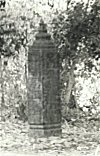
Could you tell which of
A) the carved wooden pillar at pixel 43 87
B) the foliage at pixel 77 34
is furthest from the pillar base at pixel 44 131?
the foliage at pixel 77 34

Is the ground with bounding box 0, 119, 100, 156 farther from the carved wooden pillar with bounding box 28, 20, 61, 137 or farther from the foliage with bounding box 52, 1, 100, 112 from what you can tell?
the foliage with bounding box 52, 1, 100, 112

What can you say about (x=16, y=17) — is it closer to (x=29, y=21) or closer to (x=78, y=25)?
(x=29, y=21)

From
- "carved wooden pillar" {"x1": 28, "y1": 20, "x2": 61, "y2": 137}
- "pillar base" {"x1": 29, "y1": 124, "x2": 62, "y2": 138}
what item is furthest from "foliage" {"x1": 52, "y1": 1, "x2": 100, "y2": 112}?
"pillar base" {"x1": 29, "y1": 124, "x2": 62, "y2": 138}

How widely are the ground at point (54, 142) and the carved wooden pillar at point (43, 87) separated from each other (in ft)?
0.93

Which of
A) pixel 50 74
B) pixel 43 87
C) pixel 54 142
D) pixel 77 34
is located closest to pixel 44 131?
pixel 54 142

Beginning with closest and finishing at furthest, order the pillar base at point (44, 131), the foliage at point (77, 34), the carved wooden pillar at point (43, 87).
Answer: the carved wooden pillar at point (43, 87), the pillar base at point (44, 131), the foliage at point (77, 34)

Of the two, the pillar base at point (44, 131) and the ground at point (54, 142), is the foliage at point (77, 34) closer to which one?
the ground at point (54, 142)

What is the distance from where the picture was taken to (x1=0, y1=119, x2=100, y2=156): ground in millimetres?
10625

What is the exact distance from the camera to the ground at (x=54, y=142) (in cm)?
1062

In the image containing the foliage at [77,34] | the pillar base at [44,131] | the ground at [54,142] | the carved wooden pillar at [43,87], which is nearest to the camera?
the ground at [54,142]

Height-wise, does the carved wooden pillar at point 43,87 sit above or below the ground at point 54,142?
above

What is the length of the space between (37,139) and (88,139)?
3.29ft

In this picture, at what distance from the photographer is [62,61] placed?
15.3m

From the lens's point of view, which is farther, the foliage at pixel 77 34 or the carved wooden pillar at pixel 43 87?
the foliage at pixel 77 34
